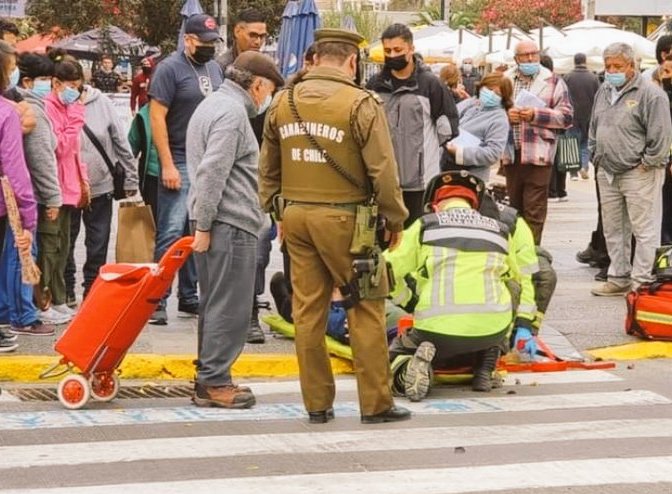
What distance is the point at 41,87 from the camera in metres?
10.8

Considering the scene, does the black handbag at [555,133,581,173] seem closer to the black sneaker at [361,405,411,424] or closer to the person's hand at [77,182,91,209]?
the person's hand at [77,182,91,209]

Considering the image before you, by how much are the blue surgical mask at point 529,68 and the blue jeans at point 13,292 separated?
5.68 meters

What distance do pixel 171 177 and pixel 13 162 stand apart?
4.57 ft

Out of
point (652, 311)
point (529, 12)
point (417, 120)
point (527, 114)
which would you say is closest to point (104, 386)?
point (417, 120)

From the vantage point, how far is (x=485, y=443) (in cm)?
748

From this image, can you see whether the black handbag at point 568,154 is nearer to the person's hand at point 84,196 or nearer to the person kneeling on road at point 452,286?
the person's hand at point 84,196

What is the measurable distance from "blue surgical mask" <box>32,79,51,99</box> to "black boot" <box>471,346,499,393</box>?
3802mm

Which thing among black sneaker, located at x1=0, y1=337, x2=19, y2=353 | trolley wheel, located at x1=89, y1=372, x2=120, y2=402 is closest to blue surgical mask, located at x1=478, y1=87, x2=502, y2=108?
black sneaker, located at x1=0, y1=337, x2=19, y2=353

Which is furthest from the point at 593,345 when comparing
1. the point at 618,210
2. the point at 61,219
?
the point at 61,219

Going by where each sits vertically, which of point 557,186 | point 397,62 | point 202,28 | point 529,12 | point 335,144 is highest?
point 202,28

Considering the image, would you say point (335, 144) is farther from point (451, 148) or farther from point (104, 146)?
point (451, 148)

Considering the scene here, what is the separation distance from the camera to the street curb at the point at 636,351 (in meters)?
10.3

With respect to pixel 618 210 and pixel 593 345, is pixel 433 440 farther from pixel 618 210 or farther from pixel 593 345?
pixel 618 210

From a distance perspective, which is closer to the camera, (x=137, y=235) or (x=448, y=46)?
(x=137, y=235)
